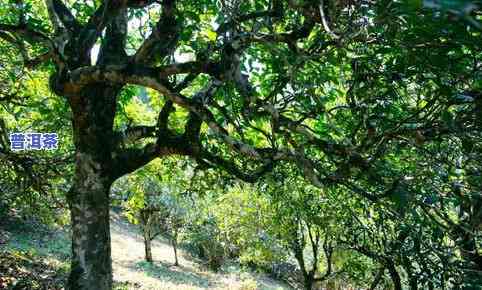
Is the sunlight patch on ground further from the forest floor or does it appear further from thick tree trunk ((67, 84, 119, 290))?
thick tree trunk ((67, 84, 119, 290))

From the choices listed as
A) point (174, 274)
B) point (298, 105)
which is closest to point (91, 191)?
point (298, 105)

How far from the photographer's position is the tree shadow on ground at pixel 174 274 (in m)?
23.3

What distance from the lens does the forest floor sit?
13.8 meters

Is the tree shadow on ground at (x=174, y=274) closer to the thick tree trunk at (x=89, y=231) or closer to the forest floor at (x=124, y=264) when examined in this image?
the forest floor at (x=124, y=264)

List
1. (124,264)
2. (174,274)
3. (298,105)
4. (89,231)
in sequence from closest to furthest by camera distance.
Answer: (298,105), (89,231), (124,264), (174,274)

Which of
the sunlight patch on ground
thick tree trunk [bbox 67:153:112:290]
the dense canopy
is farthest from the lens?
the sunlight patch on ground

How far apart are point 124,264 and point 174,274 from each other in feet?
9.65

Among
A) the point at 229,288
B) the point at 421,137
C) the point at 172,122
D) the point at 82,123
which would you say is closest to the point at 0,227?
the point at 229,288

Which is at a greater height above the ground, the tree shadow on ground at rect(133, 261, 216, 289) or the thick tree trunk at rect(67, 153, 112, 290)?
the thick tree trunk at rect(67, 153, 112, 290)

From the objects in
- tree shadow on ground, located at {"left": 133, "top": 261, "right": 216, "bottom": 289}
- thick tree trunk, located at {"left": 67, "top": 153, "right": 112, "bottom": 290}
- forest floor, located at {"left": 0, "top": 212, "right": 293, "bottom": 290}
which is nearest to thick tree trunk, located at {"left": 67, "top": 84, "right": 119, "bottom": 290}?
thick tree trunk, located at {"left": 67, "top": 153, "right": 112, "bottom": 290}

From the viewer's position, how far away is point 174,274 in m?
25.7

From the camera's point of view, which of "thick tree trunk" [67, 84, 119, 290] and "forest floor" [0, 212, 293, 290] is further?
"forest floor" [0, 212, 293, 290]

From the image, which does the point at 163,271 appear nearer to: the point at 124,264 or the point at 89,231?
the point at 124,264

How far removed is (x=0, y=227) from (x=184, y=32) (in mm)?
18955
